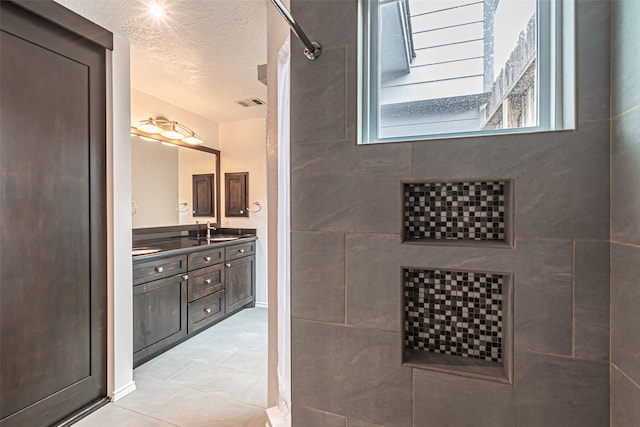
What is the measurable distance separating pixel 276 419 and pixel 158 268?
5.61 ft

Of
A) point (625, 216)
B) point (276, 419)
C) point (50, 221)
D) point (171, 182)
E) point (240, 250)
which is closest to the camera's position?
point (625, 216)

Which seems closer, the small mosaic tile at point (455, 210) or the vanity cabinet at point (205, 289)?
the small mosaic tile at point (455, 210)

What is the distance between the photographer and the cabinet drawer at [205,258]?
306 centimetres

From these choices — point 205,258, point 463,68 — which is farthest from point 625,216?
point 205,258

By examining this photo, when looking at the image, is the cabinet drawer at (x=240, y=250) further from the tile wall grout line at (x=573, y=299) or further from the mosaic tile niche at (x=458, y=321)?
the tile wall grout line at (x=573, y=299)

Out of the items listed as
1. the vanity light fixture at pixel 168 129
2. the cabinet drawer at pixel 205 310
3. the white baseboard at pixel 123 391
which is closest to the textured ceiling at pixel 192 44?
the vanity light fixture at pixel 168 129

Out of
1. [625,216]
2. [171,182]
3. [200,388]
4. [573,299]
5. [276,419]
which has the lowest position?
[200,388]

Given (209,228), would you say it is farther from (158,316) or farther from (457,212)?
(457,212)

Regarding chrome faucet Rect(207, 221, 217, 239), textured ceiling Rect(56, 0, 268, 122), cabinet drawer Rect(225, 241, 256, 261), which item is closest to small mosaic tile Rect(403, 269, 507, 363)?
textured ceiling Rect(56, 0, 268, 122)

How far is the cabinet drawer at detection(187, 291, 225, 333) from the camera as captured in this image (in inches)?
121

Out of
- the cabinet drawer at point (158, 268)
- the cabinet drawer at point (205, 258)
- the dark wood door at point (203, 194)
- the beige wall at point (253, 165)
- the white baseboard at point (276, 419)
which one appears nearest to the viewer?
the white baseboard at point (276, 419)

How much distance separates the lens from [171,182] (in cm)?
362

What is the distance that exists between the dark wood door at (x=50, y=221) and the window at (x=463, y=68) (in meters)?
1.78

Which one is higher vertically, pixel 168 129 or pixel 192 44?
pixel 192 44
